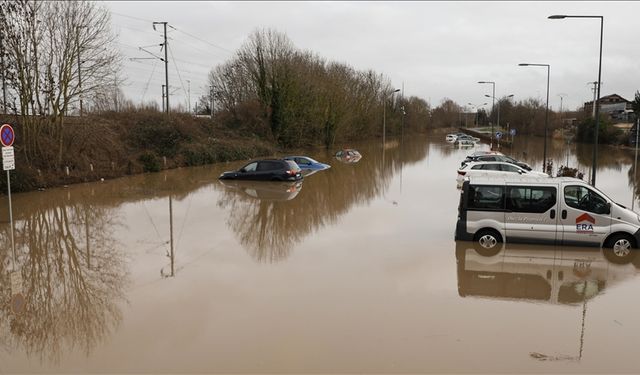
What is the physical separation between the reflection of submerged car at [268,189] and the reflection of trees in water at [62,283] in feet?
22.7

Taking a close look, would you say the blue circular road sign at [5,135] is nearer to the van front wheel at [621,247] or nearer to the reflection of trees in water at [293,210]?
the reflection of trees in water at [293,210]

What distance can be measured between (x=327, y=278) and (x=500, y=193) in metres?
5.11

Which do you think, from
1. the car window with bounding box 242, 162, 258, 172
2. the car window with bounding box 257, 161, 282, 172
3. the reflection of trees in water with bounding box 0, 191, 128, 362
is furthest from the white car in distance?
the reflection of trees in water with bounding box 0, 191, 128, 362

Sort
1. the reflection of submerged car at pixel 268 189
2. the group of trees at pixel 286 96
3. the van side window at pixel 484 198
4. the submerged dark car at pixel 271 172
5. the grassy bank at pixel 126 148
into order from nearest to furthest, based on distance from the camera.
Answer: the van side window at pixel 484 198
the reflection of submerged car at pixel 268 189
the grassy bank at pixel 126 148
the submerged dark car at pixel 271 172
the group of trees at pixel 286 96

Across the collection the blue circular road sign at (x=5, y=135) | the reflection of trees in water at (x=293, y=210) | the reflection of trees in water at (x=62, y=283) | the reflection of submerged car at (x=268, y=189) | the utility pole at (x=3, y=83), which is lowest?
the reflection of trees in water at (x=62, y=283)

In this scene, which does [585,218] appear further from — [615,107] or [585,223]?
[615,107]

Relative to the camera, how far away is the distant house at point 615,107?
315ft

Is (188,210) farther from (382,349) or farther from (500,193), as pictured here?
(382,349)

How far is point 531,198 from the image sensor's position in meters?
12.2

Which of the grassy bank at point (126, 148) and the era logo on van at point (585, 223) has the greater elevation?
the grassy bank at point (126, 148)

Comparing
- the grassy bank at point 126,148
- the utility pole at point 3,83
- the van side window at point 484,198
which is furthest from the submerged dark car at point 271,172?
the van side window at point 484,198

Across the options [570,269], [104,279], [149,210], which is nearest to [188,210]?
[149,210]

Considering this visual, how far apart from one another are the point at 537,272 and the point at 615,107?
428 feet

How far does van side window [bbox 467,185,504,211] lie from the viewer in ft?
40.7
